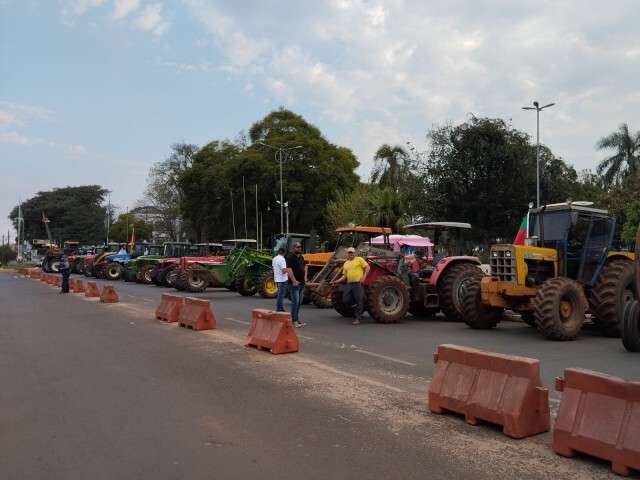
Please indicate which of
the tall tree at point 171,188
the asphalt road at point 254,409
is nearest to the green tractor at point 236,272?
the asphalt road at point 254,409

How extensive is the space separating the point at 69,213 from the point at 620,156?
258 ft

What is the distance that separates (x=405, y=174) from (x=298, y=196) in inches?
341

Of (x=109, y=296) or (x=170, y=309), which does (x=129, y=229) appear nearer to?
(x=109, y=296)

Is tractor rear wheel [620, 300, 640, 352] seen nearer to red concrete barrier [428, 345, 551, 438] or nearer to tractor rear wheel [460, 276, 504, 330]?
tractor rear wheel [460, 276, 504, 330]

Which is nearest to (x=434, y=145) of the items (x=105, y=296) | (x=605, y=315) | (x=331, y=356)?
(x=105, y=296)

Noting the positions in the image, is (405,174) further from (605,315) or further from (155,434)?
(155,434)

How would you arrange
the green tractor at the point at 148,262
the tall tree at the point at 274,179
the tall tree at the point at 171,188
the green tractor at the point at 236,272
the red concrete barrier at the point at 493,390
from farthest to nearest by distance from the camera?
the tall tree at the point at 171,188
the tall tree at the point at 274,179
the green tractor at the point at 148,262
the green tractor at the point at 236,272
the red concrete barrier at the point at 493,390

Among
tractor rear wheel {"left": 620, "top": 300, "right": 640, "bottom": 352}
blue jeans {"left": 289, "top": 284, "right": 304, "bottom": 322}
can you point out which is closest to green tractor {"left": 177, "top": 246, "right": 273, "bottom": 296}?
blue jeans {"left": 289, "top": 284, "right": 304, "bottom": 322}

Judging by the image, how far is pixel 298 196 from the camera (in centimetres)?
4622

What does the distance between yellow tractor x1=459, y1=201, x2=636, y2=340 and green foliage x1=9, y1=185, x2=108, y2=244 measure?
3500 inches

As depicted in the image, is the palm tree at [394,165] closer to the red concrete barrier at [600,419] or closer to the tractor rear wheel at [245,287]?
the tractor rear wheel at [245,287]

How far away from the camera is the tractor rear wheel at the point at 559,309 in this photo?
10.0m

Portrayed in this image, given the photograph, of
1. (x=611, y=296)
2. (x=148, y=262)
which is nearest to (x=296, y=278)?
(x=611, y=296)

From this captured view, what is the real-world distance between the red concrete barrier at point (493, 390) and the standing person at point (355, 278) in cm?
670
